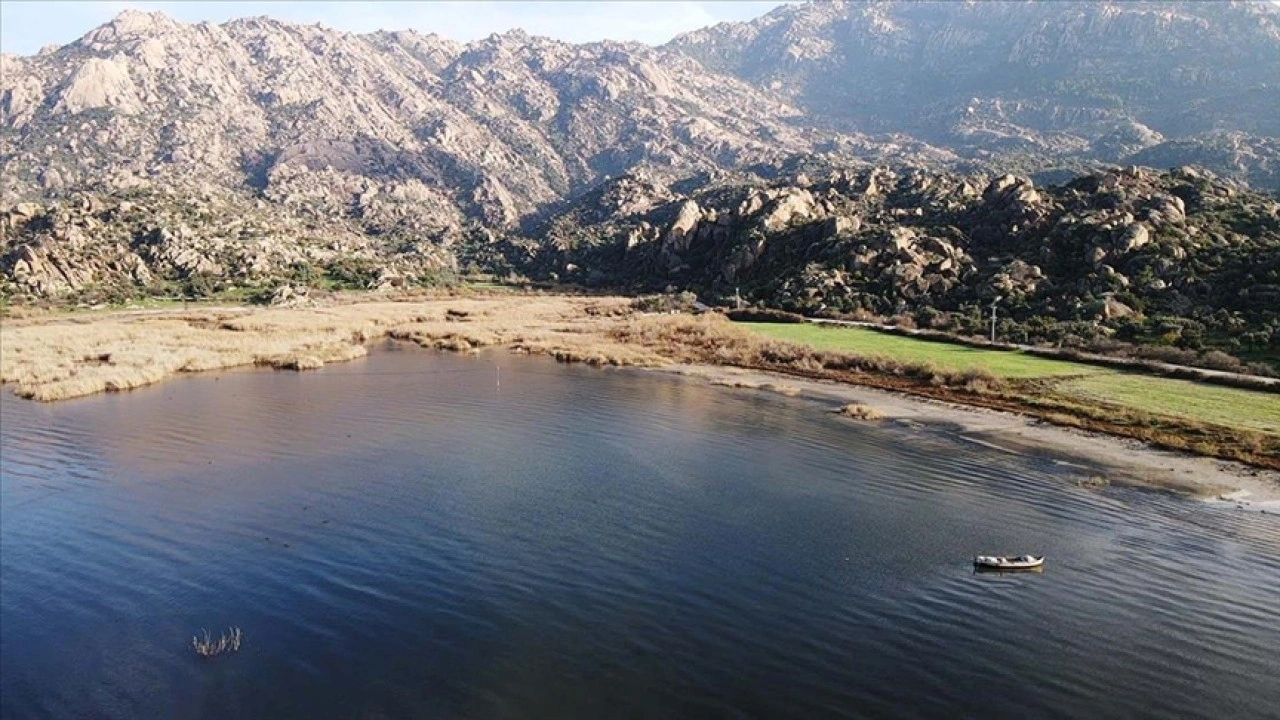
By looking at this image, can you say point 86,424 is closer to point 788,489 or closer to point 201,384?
point 201,384

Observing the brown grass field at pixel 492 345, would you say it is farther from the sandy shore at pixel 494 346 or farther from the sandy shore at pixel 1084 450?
the sandy shore at pixel 1084 450

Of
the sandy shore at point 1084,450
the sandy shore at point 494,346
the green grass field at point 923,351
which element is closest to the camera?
the sandy shore at point 1084,450

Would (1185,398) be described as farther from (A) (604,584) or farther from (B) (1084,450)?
(A) (604,584)

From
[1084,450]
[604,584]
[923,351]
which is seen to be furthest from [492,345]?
[604,584]

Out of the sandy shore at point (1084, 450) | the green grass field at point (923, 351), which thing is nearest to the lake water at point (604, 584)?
the sandy shore at point (1084, 450)

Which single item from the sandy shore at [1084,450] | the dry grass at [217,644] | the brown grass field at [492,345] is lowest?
the dry grass at [217,644]

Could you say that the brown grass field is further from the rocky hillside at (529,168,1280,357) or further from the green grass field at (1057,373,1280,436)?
the rocky hillside at (529,168,1280,357)

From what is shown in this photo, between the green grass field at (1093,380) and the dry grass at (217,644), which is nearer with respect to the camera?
the dry grass at (217,644)

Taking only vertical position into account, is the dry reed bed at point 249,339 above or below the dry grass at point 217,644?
above

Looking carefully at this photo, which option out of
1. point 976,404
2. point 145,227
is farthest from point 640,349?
point 145,227
